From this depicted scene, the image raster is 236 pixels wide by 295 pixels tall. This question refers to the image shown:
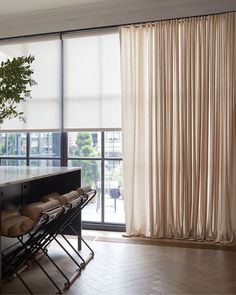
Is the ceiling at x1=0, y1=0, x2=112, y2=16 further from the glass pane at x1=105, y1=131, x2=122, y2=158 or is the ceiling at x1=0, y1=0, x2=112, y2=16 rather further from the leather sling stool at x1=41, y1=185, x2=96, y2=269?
the leather sling stool at x1=41, y1=185, x2=96, y2=269

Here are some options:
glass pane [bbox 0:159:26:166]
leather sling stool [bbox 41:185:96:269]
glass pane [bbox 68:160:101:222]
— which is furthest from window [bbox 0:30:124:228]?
leather sling stool [bbox 41:185:96:269]

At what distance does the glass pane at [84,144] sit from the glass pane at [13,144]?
76 centimetres

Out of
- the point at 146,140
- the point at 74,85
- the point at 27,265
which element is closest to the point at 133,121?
the point at 146,140

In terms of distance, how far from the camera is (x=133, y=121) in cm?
395

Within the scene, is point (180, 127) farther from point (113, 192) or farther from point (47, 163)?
point (47, 163)

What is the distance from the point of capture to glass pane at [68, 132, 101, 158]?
443cm

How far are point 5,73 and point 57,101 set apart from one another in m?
1.99

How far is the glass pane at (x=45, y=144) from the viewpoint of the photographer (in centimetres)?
454

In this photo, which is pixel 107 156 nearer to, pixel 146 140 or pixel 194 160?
pixel 146 140

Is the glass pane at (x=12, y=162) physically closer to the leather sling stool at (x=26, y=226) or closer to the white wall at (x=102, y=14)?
the white wall at (x=102, y=14)

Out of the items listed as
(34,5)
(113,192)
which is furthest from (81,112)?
(34,5)

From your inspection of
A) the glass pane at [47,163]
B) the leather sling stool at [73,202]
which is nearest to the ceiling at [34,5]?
the glass pane at [47,163]

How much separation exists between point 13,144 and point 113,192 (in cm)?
169

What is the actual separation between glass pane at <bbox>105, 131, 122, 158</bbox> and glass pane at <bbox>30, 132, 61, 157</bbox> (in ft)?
2.33
